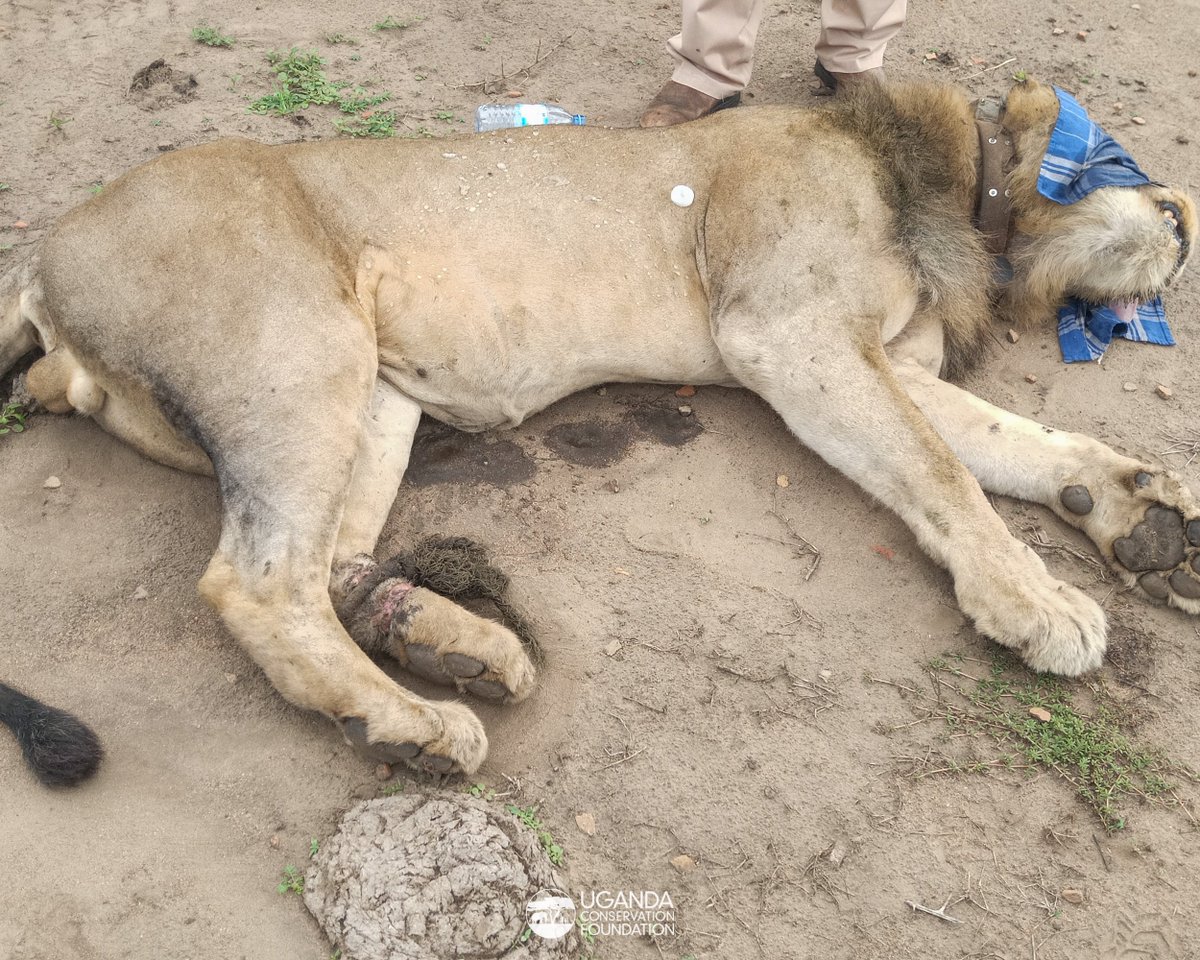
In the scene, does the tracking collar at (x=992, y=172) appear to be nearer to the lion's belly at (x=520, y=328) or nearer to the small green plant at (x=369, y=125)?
the lion's belly at (x=520, y=328)

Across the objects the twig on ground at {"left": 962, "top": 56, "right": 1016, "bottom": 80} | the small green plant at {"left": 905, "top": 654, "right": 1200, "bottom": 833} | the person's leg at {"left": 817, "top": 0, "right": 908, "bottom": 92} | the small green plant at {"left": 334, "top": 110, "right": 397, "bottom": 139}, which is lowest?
the small green plant at {"left": 905, "top": 654, "right": 1200, "bottom": 833}

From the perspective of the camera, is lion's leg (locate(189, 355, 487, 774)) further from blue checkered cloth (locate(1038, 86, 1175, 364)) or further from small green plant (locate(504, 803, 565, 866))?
blue checkered cloth (locate(1038, 86, 1175, 364))

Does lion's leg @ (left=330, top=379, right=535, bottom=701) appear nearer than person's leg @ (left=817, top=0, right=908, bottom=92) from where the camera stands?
Yes

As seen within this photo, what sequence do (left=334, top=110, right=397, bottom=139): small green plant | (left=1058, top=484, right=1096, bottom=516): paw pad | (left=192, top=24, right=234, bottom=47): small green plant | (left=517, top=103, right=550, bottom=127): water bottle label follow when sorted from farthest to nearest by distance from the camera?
(left=192, top=24, right=234, bottom=47): small green plant, (left=334, top=110, right=397, bottom=139): small green plant, (left=517, top=103, right=550, bottom=127): water bottle label, (left=1058, top=484, right=1096, bottom=516): paw pad

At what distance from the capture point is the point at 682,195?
153 inches

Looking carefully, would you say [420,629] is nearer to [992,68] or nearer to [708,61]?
→ [708,61]

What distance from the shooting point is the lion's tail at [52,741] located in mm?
2764

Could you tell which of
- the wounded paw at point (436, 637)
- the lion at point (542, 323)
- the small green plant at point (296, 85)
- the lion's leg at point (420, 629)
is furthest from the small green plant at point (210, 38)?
the wounded paw at point (436, 637)

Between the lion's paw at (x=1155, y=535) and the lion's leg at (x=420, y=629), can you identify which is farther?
the lion's paw at (x=1155, y=535)

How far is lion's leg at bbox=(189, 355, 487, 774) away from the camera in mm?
2865

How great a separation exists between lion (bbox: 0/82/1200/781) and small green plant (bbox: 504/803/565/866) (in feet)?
0.62

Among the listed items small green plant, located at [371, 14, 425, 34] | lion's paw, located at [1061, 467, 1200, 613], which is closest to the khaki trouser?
small green plant, located at [371, 14, 425, 34]

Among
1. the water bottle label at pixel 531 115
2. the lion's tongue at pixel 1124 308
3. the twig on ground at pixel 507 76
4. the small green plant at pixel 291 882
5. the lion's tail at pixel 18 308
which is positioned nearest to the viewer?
the small green plant at pixel 291 882

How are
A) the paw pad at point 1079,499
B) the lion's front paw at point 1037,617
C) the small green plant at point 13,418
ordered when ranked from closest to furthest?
1. the lion's front paw at point 1037,617
2. the paw pad at point 1079,499
3. the small green plant at point 13,418
